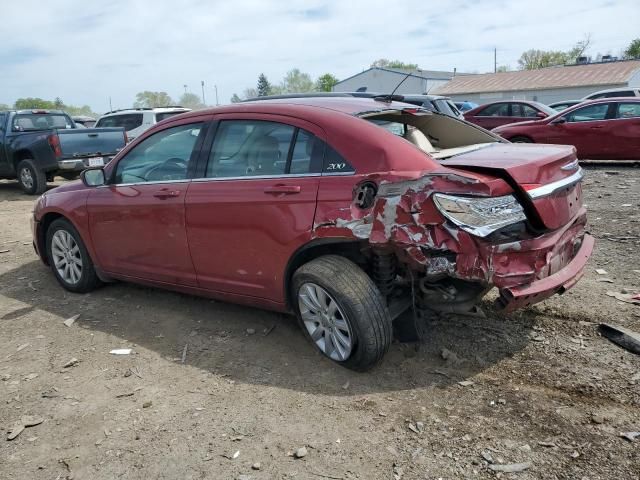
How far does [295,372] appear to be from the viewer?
11.3ft

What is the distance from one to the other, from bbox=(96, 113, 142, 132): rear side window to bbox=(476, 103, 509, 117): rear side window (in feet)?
30.1

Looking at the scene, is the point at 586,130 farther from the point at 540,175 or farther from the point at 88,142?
the point at 88,142

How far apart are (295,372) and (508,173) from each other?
5.83 ft

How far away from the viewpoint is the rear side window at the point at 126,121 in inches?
545

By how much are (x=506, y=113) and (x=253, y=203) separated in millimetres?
12467

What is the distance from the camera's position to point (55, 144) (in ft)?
34.8

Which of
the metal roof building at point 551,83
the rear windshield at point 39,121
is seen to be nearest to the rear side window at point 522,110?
the rear windshield at point 39,121

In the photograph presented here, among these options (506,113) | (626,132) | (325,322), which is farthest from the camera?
(506,113)

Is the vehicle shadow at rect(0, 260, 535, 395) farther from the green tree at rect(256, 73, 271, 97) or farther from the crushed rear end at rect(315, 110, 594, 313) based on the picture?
the green tree at rect(256, 73, 271, 97)

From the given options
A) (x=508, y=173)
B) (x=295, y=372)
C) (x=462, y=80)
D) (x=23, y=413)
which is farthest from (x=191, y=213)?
(x=462, y=80)

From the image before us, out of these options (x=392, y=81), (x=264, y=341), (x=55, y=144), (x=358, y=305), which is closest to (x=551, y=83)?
(x=392, y=81)

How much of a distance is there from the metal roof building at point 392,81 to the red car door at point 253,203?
50.1 metres

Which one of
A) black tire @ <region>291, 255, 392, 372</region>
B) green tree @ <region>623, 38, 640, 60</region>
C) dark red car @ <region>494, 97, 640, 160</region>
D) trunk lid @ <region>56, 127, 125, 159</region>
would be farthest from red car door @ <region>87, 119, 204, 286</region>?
green tree @ <region>623, 38, 640, 60</region>

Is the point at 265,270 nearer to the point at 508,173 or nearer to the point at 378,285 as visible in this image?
the point at 378,285
